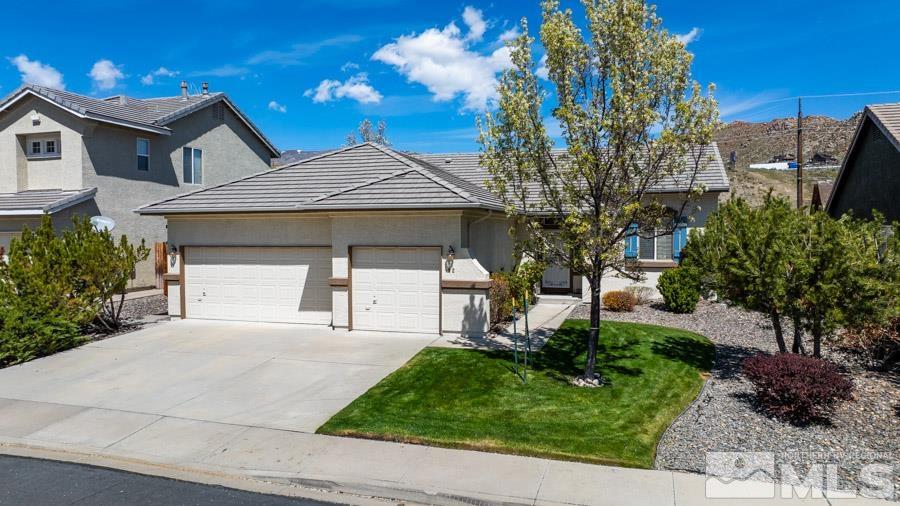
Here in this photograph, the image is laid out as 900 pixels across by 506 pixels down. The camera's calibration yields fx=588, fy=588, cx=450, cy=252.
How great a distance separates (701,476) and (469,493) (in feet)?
8.67

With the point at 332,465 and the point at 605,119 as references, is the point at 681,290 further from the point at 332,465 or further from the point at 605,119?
the point at 332,465

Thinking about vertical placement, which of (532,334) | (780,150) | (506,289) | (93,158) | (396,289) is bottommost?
(532,334)

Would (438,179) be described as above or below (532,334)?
above

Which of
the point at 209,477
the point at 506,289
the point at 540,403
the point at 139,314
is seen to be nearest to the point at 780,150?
the point at 506,289

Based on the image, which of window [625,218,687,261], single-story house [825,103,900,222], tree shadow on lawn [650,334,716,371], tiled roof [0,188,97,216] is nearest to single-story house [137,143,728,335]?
window [625,218,687,261]

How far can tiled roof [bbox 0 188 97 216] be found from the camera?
2036 centimetres

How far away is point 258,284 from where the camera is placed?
52.3ft

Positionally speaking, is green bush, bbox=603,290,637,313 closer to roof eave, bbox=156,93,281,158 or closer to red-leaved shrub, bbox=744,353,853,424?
Result: red-leaved shrub, bbox=744,353,853,424

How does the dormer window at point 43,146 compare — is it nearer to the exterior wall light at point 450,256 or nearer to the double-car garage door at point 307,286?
the double-car garage door at point 307,286

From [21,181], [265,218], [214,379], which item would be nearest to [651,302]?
[265,218]

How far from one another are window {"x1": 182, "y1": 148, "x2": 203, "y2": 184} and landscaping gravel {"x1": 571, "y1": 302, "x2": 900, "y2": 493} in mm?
23285

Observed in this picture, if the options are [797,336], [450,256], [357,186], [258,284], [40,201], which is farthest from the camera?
[40,201]

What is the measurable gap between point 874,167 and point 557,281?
423 inches

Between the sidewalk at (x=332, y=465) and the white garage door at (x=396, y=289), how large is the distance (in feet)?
21.0
